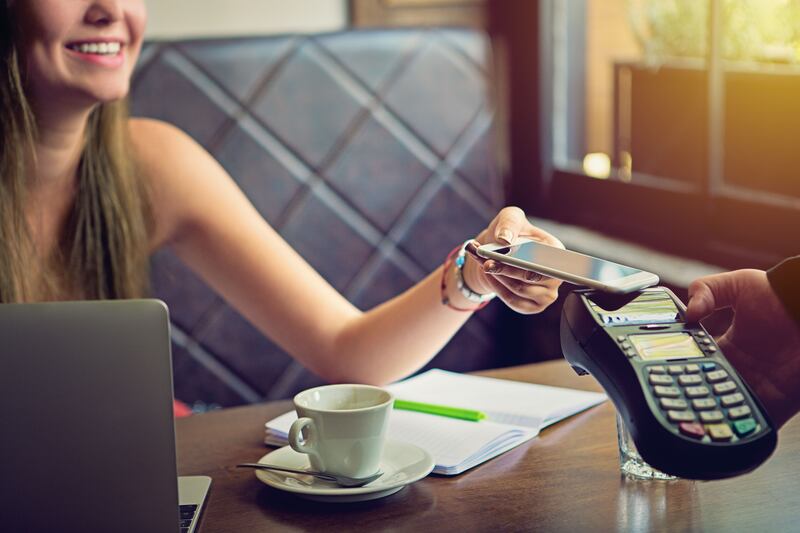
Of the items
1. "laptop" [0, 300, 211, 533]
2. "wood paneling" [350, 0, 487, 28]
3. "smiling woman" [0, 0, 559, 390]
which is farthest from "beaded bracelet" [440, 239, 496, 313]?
"wood paneling" [350, 0, 487, 28]

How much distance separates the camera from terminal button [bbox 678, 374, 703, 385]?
714 mm

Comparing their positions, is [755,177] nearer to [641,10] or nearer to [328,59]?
[641,10]

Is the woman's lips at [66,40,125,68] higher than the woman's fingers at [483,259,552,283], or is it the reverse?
the woman's lips at [66,40,125,68]

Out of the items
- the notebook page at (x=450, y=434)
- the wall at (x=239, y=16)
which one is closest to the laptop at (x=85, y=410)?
the notebook page at (x=450, y=434)

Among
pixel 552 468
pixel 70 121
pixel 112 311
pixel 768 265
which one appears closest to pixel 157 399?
pixel 112 311

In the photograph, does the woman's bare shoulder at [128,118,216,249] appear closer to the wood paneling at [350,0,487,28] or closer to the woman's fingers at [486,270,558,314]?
the woman's fingers at [486,270,558,314]

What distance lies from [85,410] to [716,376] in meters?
0.44

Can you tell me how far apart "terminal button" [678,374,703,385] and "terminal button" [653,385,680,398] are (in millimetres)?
11

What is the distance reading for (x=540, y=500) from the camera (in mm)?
806

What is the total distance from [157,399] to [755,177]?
53.6 inches

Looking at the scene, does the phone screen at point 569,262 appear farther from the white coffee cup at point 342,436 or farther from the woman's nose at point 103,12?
the woman's nose at point 103,12

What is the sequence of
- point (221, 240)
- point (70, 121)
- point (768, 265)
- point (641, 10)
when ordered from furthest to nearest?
point (641, 10) < point (768, 265) < point (221, 240) < point (70, 121)

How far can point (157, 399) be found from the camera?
671 millimetres

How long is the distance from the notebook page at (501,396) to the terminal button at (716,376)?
0.27 metres
